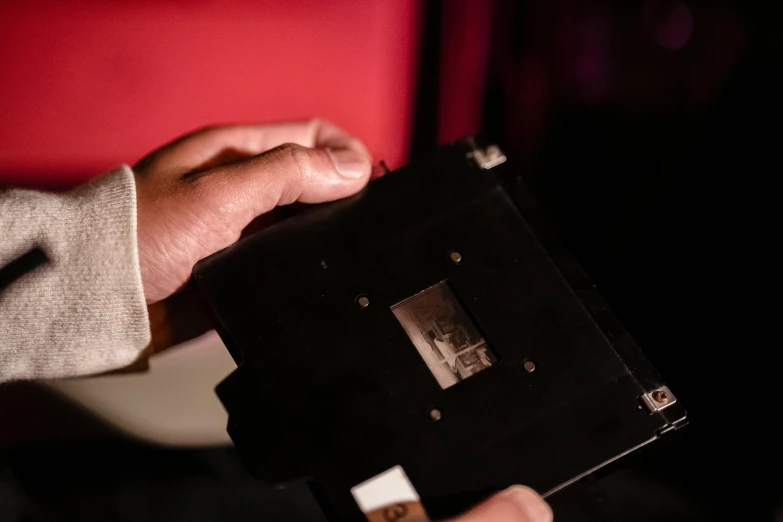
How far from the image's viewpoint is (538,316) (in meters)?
0.61

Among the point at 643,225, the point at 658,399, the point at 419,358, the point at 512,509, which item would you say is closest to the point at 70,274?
the point at 419,358

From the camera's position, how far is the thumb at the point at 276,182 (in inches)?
26.9

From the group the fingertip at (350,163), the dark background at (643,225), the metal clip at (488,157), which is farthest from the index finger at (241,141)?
the dark background at (643,225)

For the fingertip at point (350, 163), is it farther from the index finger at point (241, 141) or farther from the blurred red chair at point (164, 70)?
the blurred red chair at point (164, 70)

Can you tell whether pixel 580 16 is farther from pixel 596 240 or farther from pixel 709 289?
pixel 709 289

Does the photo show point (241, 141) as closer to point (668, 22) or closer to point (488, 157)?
point (488, 157)

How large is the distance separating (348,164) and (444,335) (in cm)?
22

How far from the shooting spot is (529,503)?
53cm

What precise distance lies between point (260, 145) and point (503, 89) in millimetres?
506

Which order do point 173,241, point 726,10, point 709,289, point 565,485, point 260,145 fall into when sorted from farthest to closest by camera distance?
point 709,289 → point 726,10 → point 260,145 → point 173,241 → point 565,485

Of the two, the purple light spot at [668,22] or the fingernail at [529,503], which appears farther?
the purple light spot at [668,22]

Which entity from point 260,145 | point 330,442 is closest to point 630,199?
point 260,145

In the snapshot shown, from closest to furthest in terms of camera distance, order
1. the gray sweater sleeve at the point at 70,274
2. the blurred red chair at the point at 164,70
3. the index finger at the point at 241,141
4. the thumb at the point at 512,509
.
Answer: the thumb at the point at 512,509
the gray sweater sleeve at the point at 70,274
the index finger at the point at 241,141
the blurred red chair at the point at 164,70

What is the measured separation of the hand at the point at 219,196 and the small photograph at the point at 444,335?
0.15 m
